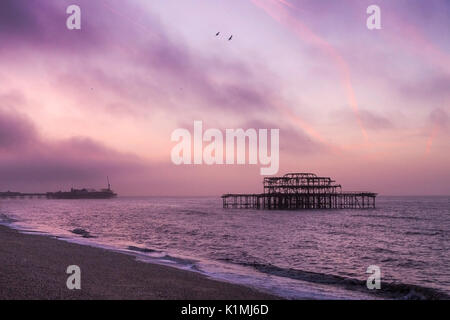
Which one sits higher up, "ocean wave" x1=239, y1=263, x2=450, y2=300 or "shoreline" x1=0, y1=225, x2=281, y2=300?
"shoreline" x1=0, y1=225, x2=281, y2=300

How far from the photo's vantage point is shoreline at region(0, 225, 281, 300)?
9492 mm

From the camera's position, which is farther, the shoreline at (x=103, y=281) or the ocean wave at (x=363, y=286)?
the ocean wave at (x=363, y=286)

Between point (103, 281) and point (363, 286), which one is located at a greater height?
point (103, 281)

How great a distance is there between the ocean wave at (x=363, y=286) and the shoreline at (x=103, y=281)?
14.6 ft

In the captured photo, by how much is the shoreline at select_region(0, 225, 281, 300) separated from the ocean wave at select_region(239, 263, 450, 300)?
176 inches

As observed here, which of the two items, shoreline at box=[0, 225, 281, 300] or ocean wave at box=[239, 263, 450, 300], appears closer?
shoreline at box=[0, 225, 281, 300]

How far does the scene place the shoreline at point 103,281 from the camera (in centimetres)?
949

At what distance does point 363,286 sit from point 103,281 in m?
9.26

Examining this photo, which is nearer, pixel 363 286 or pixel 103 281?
pixel 103 281

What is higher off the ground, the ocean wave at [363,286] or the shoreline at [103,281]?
the shoreline at [103,281]

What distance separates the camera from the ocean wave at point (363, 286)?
13.4m

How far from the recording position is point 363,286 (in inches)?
579
